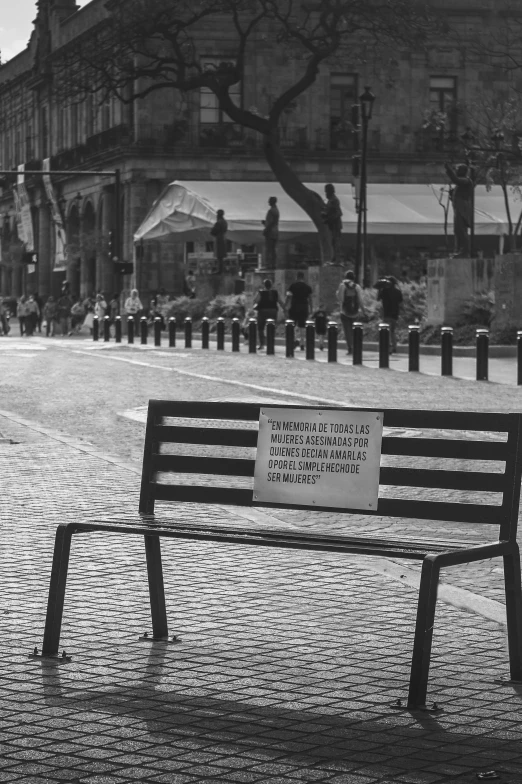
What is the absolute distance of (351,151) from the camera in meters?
67.6

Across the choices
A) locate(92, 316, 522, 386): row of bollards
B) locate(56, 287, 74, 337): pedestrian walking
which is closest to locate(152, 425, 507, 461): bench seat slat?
locate(92, 316, 522, 386): row of bollards

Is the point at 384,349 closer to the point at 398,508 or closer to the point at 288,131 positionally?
the point at 398,508

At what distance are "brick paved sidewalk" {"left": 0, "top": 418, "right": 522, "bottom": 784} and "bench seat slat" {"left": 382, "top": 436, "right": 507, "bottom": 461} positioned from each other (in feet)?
2.63

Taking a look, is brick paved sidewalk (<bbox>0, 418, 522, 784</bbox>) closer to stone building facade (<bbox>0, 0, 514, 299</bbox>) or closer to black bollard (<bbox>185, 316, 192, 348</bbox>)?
black bollard (<bbox>185, 316, 192, 348</bbox>)

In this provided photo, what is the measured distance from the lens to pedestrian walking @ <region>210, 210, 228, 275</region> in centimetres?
4816

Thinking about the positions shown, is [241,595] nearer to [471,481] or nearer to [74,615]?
[74,615]

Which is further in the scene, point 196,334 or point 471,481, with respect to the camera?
point 196,334

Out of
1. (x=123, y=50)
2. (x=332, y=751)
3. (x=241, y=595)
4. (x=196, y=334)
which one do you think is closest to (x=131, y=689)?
(x=332, y=751)

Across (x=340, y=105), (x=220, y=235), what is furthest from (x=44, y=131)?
(x=220, y=235)

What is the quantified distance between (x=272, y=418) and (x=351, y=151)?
2453 inches

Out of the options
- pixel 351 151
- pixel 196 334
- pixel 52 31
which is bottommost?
pixel 196 334

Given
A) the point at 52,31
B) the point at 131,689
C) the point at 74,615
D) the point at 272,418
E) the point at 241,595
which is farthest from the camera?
the point at 52,31

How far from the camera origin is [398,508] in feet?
19.6

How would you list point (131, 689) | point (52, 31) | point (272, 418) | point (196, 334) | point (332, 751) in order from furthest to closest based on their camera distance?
1. point (52, 31)
2. point (196, 334)
3. point (272, 418)
4. point (131, 689)
5. point (332, 751)
